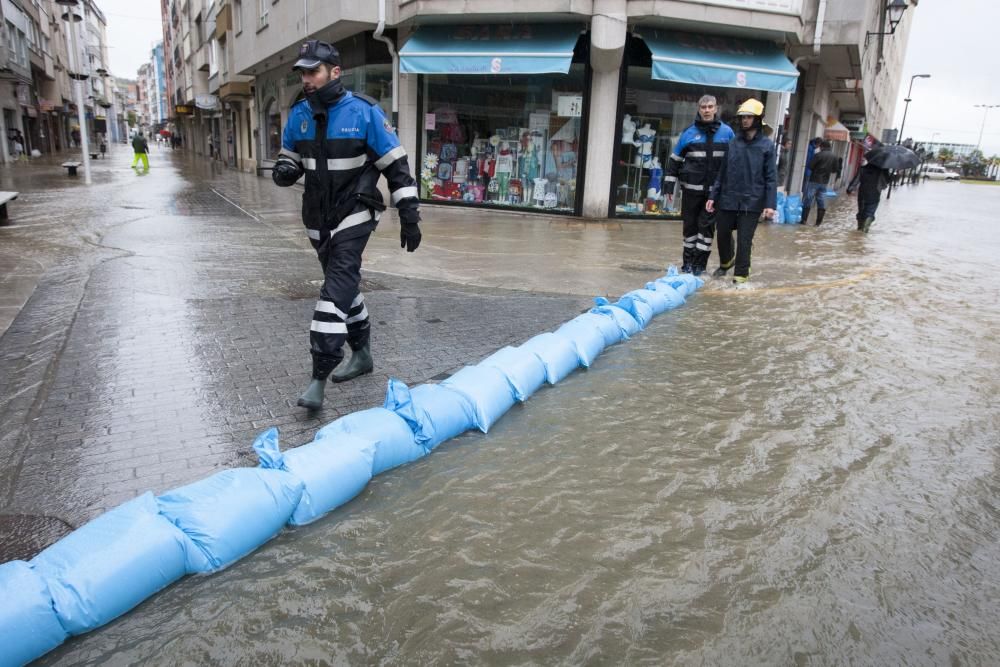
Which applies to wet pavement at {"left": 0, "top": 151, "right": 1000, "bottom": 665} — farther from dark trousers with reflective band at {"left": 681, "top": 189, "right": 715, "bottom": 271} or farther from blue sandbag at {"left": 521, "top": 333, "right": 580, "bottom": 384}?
dark trousers with reflective band at {"left": 681, "top": 189, "right": 715, "bottom": 271}

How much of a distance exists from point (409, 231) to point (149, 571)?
2383mm

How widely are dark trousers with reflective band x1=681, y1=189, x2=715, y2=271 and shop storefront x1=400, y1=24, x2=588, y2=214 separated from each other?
6.50 meters

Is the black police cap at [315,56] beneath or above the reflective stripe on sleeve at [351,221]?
above

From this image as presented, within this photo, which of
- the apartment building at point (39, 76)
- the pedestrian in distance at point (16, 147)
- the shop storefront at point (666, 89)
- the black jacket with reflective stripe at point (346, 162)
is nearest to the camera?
the black jacket with reflective stripe at point (346, 162)

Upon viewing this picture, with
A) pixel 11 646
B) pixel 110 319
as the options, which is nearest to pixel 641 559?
pixel 11 646

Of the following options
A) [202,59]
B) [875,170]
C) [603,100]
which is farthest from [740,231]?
[202,59]

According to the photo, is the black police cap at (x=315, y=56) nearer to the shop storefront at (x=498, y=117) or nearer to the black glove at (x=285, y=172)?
the black glove at (x=285, y=172)

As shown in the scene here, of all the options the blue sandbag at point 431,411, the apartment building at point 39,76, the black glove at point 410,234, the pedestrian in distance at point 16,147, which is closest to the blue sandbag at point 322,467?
the blue sandbag at point 431,411

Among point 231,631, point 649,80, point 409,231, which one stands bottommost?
point 231,631

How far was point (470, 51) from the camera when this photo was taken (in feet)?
45.2

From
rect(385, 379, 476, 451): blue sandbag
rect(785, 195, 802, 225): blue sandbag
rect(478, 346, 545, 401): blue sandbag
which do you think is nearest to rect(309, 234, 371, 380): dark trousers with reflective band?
rect(385, 379, 476, 451): blue sandbag

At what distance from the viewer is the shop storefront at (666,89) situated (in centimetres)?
1357

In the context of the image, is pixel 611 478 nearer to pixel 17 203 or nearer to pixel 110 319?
pixel 110 319

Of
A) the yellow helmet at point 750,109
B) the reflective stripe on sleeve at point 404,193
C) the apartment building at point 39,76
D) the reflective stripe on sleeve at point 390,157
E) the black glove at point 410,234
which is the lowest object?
the black glove at point 410,234
